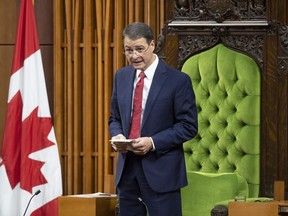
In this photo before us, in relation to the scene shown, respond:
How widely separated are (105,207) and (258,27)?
145 centimetres

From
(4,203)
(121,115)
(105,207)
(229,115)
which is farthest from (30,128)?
(121,115)

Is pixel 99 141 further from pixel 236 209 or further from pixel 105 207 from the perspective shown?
pixel 236 209

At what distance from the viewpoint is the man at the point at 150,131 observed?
12.8 ft

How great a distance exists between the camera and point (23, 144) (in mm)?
5730

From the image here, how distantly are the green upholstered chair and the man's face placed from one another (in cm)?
132

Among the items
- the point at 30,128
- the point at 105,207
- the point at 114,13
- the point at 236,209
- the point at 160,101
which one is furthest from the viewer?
the point at 114,13

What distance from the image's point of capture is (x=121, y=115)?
4059 mm

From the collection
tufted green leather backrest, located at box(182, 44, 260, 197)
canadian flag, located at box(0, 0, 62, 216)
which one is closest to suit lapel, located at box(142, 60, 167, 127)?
tufted green leather backrest, located at box(182, 44, 260, 197)

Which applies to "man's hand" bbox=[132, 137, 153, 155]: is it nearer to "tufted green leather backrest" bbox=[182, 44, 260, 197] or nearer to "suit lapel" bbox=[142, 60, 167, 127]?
"suit lapel" bbox=[142, 60, 167, 127]

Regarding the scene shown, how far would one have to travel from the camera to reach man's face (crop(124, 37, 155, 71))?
→ 12.9ft

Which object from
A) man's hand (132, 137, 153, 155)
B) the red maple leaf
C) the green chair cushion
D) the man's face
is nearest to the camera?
man's hand (132, 137, 153, 155)

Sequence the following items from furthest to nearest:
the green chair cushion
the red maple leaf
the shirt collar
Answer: the red maple leaf
the green chair cushion
the shirt collar

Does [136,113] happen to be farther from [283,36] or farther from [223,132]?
[283,36]

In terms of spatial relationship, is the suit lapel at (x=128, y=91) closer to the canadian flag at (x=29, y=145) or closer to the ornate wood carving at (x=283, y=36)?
the ornate wood carving at (x=283, y=36)
